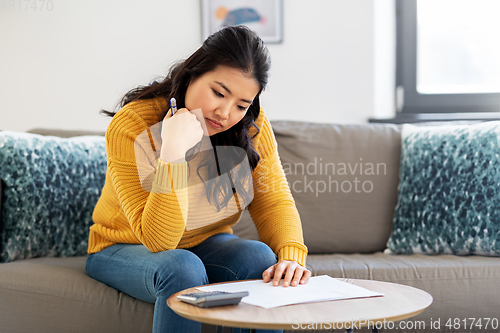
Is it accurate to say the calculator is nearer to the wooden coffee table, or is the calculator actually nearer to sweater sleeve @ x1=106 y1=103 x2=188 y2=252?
the wooden coffee table

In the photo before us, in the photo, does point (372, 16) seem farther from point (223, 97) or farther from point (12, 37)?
point (12, 37)

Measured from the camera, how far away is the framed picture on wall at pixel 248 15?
2.02 meters

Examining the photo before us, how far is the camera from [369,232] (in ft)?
4.89

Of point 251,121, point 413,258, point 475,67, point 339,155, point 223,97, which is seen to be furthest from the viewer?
point 475,67

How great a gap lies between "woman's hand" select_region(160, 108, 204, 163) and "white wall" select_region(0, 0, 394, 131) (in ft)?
3.72

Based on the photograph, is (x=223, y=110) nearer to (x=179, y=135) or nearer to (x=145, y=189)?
(x=179, y=135)

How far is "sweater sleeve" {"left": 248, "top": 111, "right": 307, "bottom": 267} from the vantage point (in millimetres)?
1028

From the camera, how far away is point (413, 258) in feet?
4.33

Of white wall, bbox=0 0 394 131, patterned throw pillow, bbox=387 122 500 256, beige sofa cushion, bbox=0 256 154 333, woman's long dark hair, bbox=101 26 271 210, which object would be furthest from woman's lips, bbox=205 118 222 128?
white wall, bbox=0 0 394 131

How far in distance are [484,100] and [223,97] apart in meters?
1.72

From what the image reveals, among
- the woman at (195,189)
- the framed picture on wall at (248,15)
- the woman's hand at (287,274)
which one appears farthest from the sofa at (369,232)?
the framed picture on wall at (248,15)

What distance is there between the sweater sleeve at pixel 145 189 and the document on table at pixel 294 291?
0.61 ft

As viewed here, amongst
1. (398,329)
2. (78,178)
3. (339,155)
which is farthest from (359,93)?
(78,178)

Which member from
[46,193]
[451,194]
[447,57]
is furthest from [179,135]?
[447,57]
